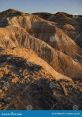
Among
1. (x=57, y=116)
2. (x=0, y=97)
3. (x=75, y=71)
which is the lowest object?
(x=75, y=71)

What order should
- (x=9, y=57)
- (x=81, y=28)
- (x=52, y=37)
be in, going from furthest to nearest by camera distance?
(x=81, y=28), (x=52, y=37), (x=9, y=57)

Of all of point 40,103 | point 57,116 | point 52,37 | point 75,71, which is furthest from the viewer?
point 52,37

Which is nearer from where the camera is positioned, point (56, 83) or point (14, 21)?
point (56, 83)

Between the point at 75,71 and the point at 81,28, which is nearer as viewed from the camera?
the point at 75,71

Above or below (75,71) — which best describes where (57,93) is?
above

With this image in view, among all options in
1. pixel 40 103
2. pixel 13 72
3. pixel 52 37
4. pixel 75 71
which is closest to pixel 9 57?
pixel 13 72

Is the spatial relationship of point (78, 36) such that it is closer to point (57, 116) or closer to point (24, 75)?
point (24, 75)

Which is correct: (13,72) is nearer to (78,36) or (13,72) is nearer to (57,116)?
(57,116)

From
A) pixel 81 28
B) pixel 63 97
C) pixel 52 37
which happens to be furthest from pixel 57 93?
pixel 81 28

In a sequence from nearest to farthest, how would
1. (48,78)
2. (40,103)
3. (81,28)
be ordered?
(40,103), (48,78), (81,28)
